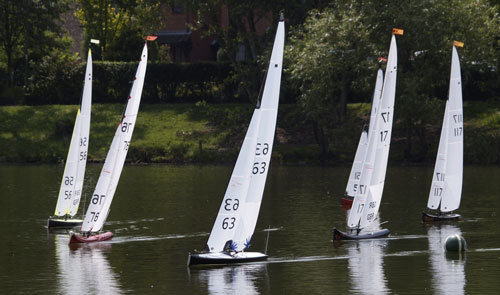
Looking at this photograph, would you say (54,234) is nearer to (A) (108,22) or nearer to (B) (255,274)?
(B) (255,274)

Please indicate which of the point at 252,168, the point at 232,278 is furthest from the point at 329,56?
the point at 232,278

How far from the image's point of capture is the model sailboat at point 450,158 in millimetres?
45625

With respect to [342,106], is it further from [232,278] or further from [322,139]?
[232,278]

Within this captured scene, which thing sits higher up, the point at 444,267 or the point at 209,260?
the point at 209,260

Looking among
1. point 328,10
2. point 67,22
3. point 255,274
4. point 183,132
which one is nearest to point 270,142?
point 255,274

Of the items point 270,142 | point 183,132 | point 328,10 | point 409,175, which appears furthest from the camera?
point 183,132

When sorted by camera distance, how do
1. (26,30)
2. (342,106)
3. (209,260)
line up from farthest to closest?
(26,30), (342,106), (209,260)

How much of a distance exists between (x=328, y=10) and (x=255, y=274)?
4714 centimetres

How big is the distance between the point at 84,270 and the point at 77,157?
10226 mm

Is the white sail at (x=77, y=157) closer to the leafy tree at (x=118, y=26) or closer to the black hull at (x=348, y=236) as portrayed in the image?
the black hull at (x=348, y=236)

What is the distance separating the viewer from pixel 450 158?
45.8 metres

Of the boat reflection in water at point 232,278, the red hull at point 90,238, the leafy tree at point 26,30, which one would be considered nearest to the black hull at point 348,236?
the boat reflection in water at point 232,278

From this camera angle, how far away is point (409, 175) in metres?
67.4

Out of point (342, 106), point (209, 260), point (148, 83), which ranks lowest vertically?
point (209, 260)
